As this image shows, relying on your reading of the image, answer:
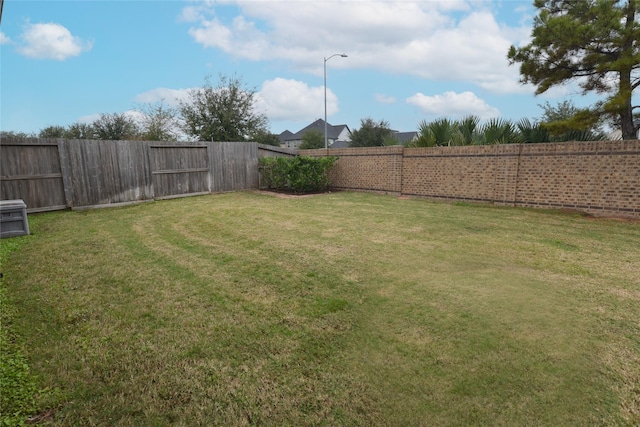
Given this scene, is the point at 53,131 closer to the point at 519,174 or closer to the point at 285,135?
the point at 519,174

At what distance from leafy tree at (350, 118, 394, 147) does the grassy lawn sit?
27.0m

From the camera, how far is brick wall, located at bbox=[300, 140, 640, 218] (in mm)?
7402

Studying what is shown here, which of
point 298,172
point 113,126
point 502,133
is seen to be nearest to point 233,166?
point 298,172

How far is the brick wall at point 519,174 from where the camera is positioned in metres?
7.40

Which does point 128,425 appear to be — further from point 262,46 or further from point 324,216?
point 262,46

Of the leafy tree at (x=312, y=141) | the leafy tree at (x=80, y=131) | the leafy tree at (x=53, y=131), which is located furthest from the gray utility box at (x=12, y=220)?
the leafy tree at (x=312, y=141)

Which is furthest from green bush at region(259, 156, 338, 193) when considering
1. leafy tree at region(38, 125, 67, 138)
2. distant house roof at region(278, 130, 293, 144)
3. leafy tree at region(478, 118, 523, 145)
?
distant house roof at region(278, 130, 293, 144)

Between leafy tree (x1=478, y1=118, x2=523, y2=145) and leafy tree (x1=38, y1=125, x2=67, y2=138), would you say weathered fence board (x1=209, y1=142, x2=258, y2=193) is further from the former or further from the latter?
leafy tree (x1=38, y1=125, x2=67, y2=138)

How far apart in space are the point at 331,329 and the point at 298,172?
929cm

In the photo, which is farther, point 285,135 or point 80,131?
Result: point 285,135

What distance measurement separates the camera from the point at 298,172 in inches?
461

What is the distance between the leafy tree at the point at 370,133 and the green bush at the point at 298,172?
1986 cm

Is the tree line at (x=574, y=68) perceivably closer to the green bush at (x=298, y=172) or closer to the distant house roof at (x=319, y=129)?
the green bush at (x=298, y=172)

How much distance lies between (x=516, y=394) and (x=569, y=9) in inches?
469
